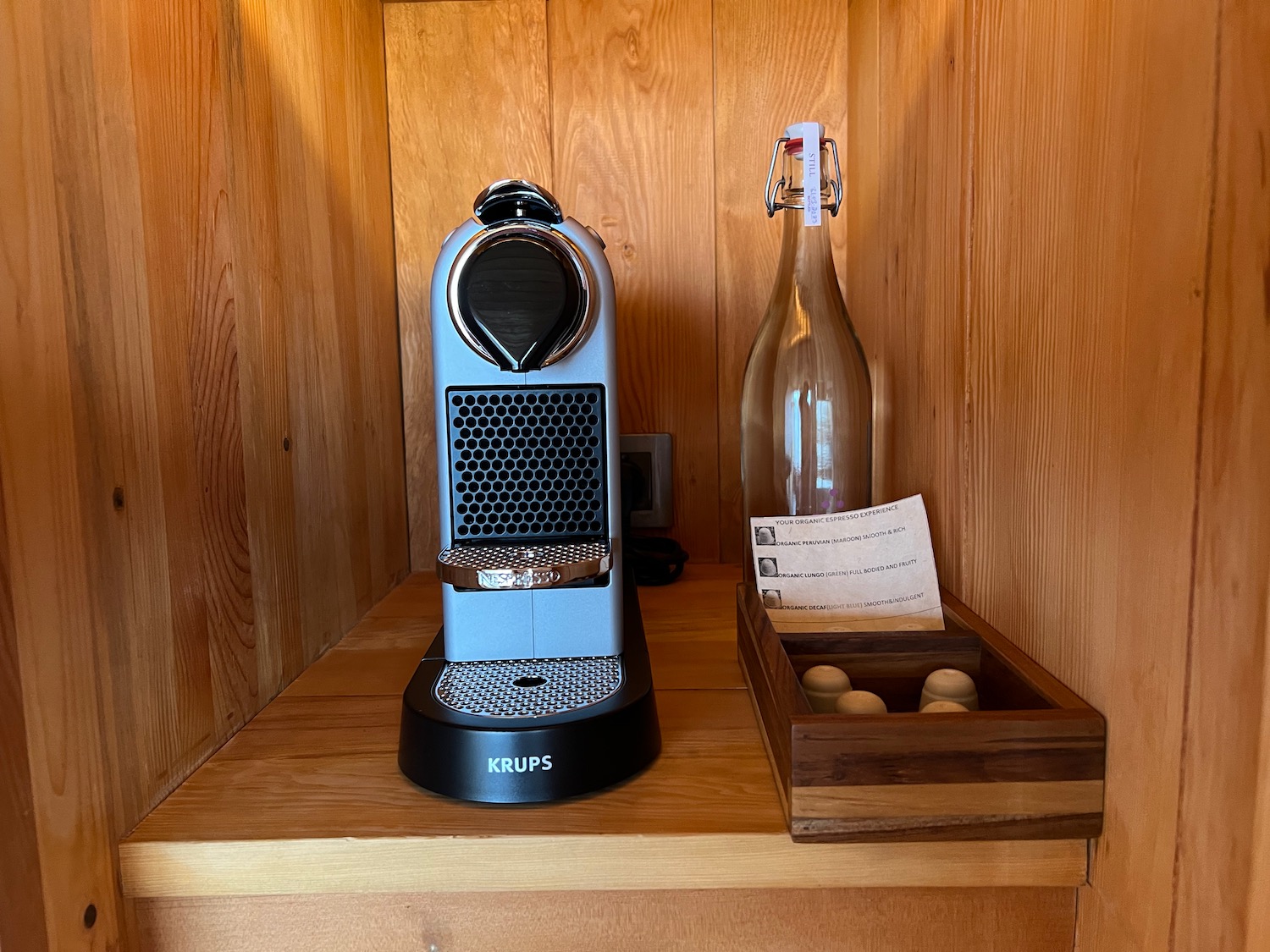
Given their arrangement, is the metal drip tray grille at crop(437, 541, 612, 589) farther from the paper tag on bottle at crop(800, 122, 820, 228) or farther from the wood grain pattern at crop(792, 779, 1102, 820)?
the paper tag on bottle at crop(800, 122, 820, 228)

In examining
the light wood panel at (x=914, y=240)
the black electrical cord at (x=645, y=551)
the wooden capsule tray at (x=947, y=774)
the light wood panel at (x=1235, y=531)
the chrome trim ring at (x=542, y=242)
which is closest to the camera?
the light wood panel at (x=1235, y=531)

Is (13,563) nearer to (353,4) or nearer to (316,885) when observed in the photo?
(316,885)

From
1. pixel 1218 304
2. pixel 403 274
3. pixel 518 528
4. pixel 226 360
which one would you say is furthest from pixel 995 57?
pixel 403 274

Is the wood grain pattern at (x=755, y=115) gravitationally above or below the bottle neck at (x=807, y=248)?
above

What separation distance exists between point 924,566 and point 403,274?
671 millimetres

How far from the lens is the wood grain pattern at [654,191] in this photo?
3.11 ft

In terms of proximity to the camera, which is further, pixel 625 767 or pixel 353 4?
pixel 353 4

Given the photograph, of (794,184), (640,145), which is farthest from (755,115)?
(794,184)

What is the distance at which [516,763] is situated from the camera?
0.46m

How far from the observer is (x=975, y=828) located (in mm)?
431

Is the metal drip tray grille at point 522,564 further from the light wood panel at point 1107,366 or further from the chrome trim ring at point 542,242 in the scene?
the light wood panel at point 1107,366


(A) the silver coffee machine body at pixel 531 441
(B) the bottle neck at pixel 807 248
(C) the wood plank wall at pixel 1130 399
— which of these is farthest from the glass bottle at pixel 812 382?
(A) the silver coffee machine body at pixel 531 441

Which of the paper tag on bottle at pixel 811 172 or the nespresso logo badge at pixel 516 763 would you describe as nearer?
the nespresso logo badge at pixel 516 763

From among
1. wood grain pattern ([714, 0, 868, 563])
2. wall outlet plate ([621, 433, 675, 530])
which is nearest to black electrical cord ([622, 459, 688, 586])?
wall outlet plate ([621, 433, 675, 530])
